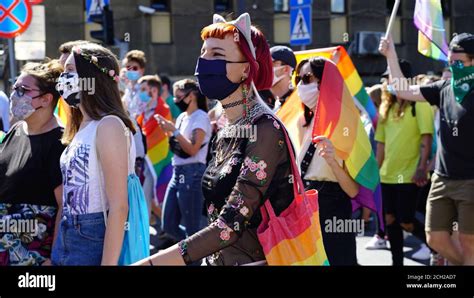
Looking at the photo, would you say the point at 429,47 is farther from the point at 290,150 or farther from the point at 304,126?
the point at 290,150

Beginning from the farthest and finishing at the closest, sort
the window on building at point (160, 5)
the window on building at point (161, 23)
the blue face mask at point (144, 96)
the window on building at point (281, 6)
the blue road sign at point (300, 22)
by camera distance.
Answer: the window on building at point (281, 6) → the window on building at point (161, 23) → the window on building at point (160, 5) → the blue road sign at point (300, 22) → the blue face mask at point (144, 96)

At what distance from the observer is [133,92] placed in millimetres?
9469

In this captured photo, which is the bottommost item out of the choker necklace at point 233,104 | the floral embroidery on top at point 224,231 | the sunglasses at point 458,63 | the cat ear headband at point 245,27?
the floral embroidery on top at point 224,231

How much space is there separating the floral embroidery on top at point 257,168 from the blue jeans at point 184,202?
4961mm

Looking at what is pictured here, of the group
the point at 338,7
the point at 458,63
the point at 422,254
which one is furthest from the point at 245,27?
the point at 338,7

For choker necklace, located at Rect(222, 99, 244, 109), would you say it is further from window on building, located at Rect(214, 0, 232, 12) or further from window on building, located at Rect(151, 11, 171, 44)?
window on building, located at Rect(151, 11, 171, 44)

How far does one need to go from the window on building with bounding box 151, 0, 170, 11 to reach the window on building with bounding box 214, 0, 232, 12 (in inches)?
52.8

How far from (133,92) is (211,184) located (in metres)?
6.10

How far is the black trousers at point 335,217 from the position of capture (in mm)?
5199

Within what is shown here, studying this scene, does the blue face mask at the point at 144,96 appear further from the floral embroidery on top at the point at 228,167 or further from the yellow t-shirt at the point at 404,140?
the floral embroidery on top at the point at 228,167

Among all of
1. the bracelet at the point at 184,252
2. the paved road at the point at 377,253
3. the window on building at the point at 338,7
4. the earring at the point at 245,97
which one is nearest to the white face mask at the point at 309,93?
the earring at the point at 245,97

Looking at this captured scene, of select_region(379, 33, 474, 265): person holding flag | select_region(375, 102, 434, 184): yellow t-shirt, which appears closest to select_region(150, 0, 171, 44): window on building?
select_region(375, 102, 434, 184): yellow t-shirt

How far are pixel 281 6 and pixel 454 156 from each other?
55.0 ft

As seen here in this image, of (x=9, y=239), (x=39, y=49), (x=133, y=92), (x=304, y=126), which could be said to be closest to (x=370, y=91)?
(x=133, y=92)
